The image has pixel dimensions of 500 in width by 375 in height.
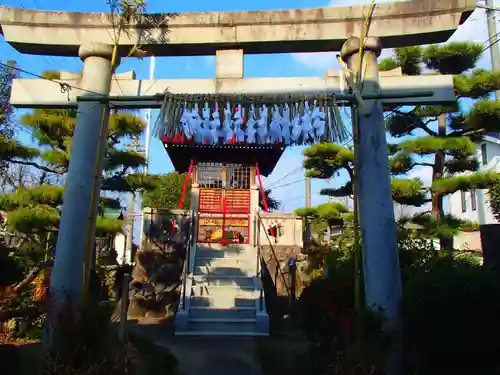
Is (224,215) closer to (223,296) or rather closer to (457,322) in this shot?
(223,296)

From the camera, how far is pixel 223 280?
36.1ft

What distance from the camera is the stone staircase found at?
30.5 ft

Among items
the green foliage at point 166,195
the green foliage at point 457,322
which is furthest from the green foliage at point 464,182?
the green foliage at point 166,195

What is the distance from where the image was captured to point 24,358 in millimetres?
5449

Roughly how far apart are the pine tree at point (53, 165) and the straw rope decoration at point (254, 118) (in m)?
6.03

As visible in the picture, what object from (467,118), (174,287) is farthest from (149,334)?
(467,118)

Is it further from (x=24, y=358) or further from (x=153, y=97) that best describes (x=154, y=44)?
(x=24, y=358)

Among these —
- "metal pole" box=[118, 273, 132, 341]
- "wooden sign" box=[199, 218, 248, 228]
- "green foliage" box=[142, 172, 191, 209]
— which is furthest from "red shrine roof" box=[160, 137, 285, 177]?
"green foliage" box=[142, 172, 191, 209]

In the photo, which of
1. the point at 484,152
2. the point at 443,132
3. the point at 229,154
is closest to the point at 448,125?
the point at 443,132

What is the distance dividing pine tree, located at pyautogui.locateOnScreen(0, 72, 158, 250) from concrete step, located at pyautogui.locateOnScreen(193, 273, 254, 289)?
2751mm

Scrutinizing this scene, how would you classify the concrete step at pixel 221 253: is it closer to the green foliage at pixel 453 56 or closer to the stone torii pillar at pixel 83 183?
the stone torii pillar at pixel 83 183

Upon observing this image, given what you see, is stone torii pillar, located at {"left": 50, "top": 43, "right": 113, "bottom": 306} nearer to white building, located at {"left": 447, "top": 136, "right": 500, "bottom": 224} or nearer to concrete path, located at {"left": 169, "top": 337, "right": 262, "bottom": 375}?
concrete path, located at {"left": 169, "top": 337, "right": 262, "bottom": 375}

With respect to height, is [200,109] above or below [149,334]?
above

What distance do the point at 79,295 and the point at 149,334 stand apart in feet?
12.7
